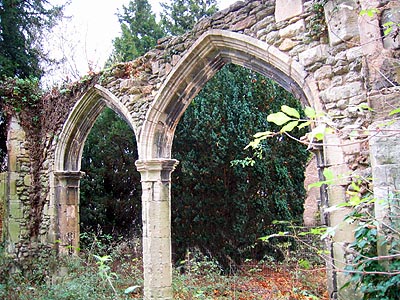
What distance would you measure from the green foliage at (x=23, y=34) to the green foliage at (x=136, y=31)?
6.17ft

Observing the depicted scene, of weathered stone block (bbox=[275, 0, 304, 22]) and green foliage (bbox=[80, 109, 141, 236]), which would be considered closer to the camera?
weathered stone block (bbox=[275, 0, 304, 22])

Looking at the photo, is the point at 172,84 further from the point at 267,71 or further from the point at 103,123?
the point at 103,123

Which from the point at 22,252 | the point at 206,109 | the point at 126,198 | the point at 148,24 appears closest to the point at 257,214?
the point at 206,109

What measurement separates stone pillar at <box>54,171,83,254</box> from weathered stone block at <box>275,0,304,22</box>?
4.55m

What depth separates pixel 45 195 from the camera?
23.2 feet

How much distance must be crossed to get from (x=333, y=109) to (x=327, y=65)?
0.45 metres

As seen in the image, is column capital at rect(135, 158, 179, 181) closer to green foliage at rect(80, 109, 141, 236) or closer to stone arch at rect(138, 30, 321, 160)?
stone arch at rect(138, 30, 321, 160)

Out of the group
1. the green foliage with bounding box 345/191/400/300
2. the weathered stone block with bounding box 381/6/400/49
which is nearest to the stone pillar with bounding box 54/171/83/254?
the green foliage with bounding box 345/191/400/300

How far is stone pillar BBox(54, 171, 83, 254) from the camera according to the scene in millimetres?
6703

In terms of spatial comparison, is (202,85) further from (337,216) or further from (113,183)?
(113,183)

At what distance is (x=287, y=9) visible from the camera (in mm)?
4156

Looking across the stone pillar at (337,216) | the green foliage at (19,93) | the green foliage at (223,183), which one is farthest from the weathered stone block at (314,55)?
the green foliage at (19,93)

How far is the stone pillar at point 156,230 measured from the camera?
5.25 m

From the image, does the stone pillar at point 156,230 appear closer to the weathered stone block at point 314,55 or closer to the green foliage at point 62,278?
the green foliage at point 62,278
